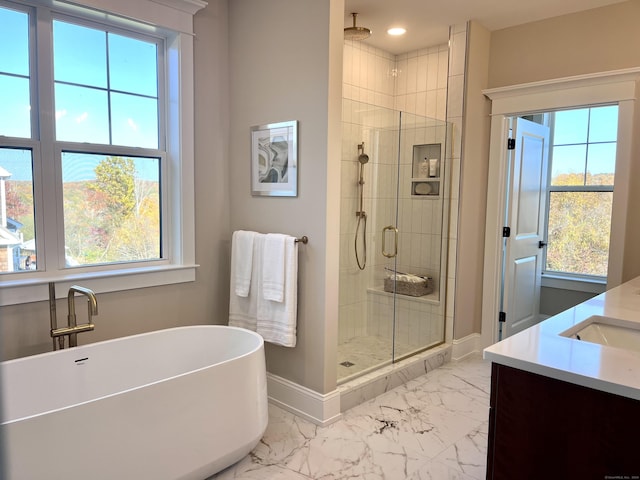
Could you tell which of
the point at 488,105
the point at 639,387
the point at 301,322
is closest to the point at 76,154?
the point at 301,322

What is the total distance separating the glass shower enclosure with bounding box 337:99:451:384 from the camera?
3311mm

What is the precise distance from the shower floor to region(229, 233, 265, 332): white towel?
2.22 feet

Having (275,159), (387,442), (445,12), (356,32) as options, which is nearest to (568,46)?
(445,12)

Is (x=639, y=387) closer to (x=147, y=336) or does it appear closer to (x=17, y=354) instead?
(x=147, y=336)

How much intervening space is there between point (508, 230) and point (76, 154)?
10.6 ft

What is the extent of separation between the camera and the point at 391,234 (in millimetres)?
3568

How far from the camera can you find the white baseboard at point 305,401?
2660 millimetres

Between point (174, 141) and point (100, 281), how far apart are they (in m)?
0.98

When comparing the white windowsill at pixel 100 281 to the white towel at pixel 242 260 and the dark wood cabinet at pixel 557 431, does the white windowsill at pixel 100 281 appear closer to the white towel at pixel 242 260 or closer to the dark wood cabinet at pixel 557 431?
the white towel at pixel 242 260

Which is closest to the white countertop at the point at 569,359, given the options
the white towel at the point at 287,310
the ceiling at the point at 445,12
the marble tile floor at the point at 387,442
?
the marble tile floor at the point at 387,442

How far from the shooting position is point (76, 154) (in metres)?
2.57

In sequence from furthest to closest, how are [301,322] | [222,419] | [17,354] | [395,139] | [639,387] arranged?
1. [395,139]
2. [301,322]
3. [17,354]
4. [222,419]
5. [639,387]

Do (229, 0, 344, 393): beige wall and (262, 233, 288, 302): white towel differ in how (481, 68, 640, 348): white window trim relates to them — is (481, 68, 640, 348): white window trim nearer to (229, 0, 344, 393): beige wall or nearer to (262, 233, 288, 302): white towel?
(229, 0, 344, 393): beige wall

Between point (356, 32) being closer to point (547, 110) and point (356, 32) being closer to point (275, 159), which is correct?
point (275, 159)
